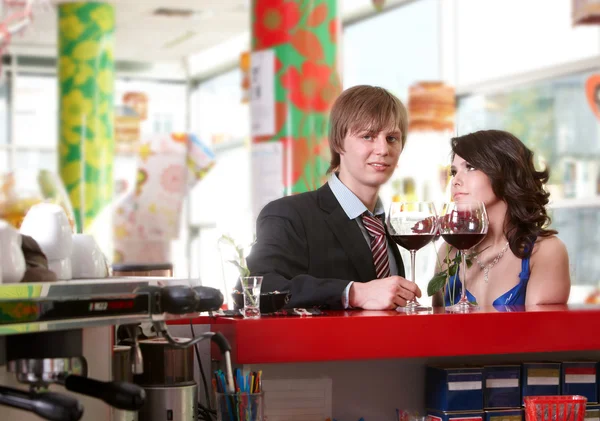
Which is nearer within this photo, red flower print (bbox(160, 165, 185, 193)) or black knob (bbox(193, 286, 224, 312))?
black knob (bbox(193, 286, 224, 312))

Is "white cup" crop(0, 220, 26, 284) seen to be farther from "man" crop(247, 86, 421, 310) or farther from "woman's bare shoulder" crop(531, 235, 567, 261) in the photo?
"woman's bare shoulder" crop(531, 235, 567, 261)

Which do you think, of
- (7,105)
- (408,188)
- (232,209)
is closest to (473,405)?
(408,188)

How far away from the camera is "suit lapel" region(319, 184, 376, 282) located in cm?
262

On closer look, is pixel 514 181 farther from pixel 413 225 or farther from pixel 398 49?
pixel 398 49

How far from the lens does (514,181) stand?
2715 millimetres

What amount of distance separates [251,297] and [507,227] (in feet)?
3.45

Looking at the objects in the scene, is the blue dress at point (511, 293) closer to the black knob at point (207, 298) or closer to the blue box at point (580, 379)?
the blue box at point (580, 379)

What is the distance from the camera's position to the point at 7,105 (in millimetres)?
11766

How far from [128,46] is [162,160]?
568cm

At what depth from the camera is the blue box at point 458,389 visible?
192 centimetres

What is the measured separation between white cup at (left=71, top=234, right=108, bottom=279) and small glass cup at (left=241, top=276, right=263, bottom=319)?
37cm

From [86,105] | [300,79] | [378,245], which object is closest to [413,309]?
[378,245]

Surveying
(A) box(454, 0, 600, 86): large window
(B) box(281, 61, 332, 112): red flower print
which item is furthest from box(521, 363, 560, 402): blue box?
(A) box(454, 0, 600, 86): large window

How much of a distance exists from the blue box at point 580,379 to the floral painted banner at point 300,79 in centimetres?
240
